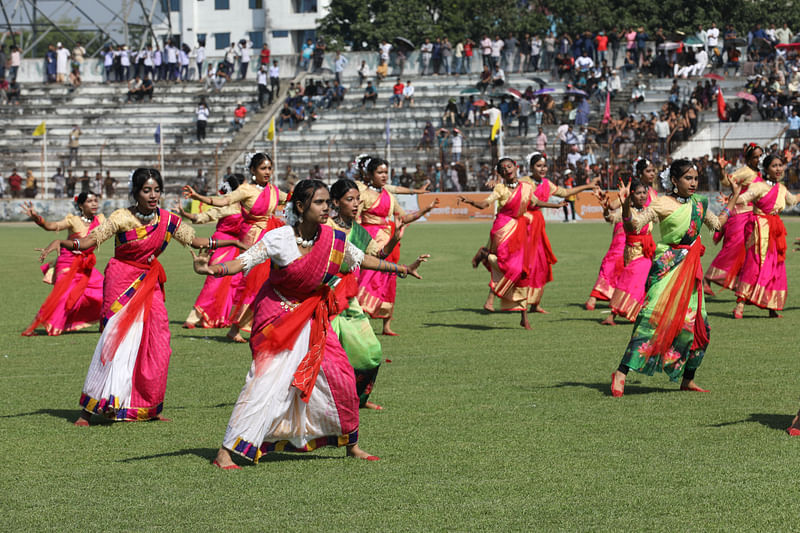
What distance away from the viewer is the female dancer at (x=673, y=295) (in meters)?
8.47

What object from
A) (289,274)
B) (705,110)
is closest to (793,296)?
(289,274)

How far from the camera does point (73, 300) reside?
Answer: 1286cm

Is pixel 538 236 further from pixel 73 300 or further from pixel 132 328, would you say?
pixel 132 328

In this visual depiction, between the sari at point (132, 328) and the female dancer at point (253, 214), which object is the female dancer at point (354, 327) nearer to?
the sari at point (132, 328)

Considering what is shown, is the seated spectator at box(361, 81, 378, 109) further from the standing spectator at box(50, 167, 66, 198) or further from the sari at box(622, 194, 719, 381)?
the sari at box(622, 194, 719, 381)

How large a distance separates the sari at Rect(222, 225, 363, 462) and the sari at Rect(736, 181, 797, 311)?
8.11 m

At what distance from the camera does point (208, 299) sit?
518 inches

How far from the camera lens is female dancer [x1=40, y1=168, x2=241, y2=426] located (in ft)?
25.4

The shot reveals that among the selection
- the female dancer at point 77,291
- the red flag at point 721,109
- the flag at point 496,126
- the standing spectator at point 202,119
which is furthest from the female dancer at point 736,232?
the standing spectator at point 202,119

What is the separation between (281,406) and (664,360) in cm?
335

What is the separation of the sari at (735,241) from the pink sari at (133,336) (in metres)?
7.63

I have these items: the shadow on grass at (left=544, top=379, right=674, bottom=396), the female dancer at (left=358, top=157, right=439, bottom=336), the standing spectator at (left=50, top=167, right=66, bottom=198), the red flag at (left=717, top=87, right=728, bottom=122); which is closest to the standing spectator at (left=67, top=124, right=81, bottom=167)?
the standing spectator at (left=50, top=167, right=66, bottom=198)

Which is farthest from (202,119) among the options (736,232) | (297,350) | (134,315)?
(297,350)

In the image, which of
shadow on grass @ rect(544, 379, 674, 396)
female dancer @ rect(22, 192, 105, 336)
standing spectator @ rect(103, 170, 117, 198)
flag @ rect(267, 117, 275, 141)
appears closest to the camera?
shadow on grass @ rect(544, 379, 674, 396)
